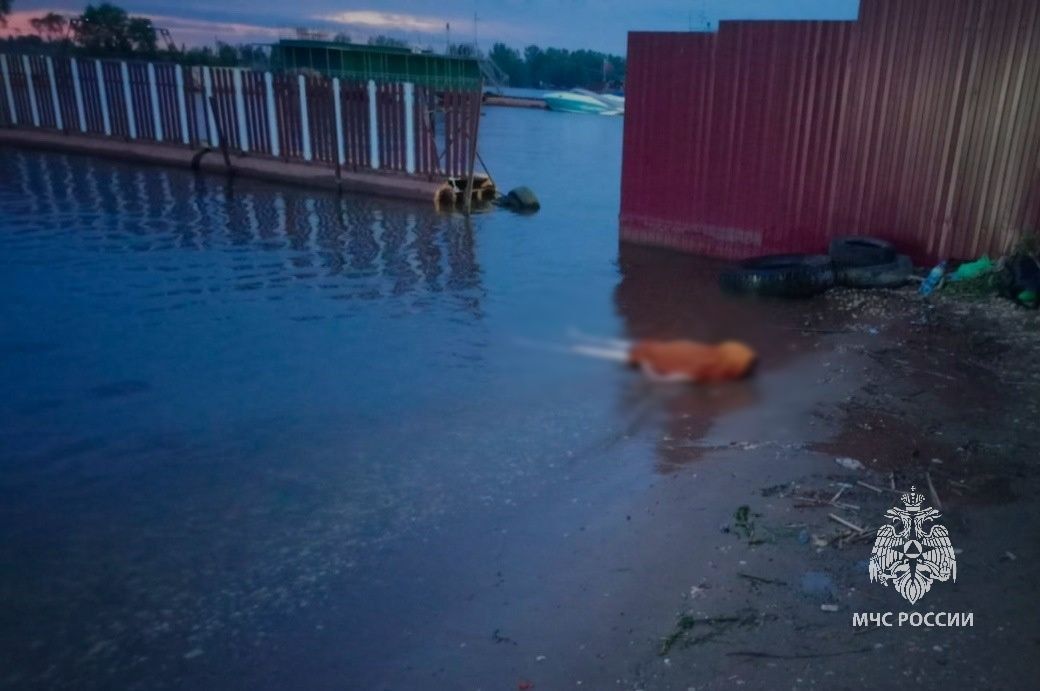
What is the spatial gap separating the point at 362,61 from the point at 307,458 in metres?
47.5

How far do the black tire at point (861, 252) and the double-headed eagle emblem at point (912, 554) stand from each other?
5.65m

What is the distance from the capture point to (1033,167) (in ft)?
28.1

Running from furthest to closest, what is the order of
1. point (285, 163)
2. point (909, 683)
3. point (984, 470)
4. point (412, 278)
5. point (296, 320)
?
point (285, 163) → point (412, 278) → point (296, 320) → point (984, 470) → point (909, 683)

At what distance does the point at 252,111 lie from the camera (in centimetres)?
1970

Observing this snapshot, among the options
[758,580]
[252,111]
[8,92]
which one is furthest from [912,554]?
[8,92]

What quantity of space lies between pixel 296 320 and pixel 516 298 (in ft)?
8.78

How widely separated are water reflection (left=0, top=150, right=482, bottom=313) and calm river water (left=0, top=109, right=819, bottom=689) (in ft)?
0.42

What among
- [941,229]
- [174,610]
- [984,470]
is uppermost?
[941,229]

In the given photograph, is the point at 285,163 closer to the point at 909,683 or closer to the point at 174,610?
the point at 174,610

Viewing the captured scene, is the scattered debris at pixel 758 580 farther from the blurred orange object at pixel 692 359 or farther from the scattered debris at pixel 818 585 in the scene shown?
the blurred orange object at pixel 692 359

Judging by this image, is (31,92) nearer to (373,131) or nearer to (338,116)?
(338,116)

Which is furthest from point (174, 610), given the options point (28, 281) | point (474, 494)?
point (28, 281)

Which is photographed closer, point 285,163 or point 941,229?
point 941,229

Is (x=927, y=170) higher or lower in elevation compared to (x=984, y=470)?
higher
